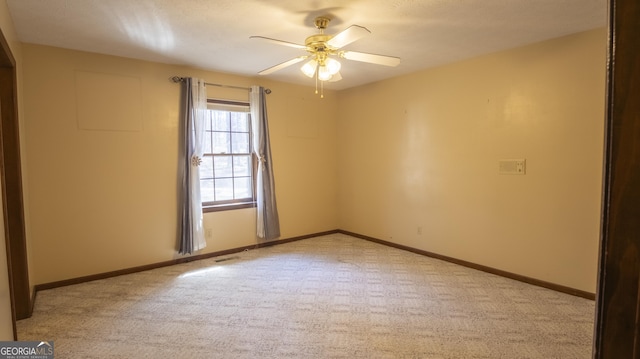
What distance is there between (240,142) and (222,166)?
0.45 metres

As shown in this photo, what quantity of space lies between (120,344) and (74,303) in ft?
3.44

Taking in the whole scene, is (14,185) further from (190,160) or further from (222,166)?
(222,166)

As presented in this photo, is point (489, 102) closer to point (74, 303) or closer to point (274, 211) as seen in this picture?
point (274, 211)

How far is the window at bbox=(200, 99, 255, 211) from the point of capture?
4.54m

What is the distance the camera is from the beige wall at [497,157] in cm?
309

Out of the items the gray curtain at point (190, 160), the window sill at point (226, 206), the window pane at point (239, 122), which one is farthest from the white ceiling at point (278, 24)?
the window sill at point (226, 206)

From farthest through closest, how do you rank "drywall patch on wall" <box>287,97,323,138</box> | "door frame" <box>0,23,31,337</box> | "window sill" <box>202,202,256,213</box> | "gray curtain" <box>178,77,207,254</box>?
1. "drywall patch on wall" <box>287,97,323,138</box>
2. "window sill" <box>202,202,256,213</box>
3. "gray curtain" <box>178,77,207,254</box>
4. "door frame" <box>0,23,31,337</box>

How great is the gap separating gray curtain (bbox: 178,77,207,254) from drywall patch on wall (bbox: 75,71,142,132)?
1.71ft

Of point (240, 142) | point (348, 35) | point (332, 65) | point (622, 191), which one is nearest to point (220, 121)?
point (240, 142)

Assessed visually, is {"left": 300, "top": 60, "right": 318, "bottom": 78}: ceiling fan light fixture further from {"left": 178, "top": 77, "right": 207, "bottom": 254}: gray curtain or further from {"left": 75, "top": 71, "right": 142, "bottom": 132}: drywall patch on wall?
{"left": 75, "top": 71, "right": 142, "bottom": 132}: drywall patch on wall

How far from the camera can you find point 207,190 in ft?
15.0

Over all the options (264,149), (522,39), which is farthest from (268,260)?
(522,39)

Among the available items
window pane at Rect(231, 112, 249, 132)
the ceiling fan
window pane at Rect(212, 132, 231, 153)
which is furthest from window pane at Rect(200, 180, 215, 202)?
the ceiling fan

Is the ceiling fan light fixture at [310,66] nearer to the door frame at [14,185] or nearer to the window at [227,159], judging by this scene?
the window at [227,159]
